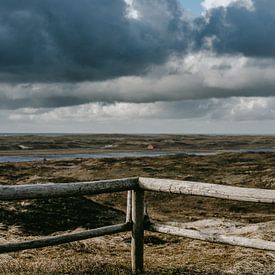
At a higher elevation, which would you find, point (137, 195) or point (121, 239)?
point (137, 195)

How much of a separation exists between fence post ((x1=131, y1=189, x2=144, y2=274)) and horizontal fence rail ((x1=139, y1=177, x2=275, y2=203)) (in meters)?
0.20

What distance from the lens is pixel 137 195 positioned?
22.4 ft

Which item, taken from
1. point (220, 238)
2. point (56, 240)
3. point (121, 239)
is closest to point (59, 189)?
point (56, 240)

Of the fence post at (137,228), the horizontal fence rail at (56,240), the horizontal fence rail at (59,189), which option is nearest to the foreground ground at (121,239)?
the fence post at (137,228)

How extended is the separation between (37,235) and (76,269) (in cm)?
533

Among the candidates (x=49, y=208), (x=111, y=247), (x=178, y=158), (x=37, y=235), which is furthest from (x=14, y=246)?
(x=178, y=158)

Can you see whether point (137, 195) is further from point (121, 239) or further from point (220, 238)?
point (121, 239)

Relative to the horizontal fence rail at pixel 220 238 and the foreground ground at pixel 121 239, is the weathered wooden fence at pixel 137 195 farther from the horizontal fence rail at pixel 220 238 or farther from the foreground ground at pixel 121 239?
the foreground ground at pixel 121 239

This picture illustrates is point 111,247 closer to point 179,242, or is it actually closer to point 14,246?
point 179,242

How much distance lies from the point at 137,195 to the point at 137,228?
538 mm

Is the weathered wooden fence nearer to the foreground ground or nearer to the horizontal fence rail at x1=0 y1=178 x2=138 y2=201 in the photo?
the horizontal fence rail at x1=0 y1=178 x2=138 y2=201

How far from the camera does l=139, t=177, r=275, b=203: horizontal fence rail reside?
5526 mm

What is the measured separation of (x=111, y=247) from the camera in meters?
10.1

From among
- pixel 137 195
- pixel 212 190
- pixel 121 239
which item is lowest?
pixel 121 239
